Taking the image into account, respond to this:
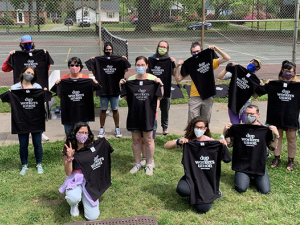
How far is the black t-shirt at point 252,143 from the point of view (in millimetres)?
5141

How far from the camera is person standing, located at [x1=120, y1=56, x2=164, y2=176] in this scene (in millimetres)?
5562

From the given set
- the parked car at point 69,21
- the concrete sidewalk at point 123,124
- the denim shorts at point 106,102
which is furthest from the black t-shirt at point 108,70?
the parked car at point 69,21

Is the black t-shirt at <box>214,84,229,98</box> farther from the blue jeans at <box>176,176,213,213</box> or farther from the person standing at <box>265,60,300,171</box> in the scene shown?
the blue jeans at <box>176,176,213,213</box>

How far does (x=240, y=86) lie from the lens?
614cm

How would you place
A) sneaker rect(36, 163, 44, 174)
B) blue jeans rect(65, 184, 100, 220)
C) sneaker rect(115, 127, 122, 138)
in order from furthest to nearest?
sneaker rect(115, 127, 122, 138)
sneaker rect(36, 163, 44, 174)
blue jeans rect(65, 184, 100, 220)

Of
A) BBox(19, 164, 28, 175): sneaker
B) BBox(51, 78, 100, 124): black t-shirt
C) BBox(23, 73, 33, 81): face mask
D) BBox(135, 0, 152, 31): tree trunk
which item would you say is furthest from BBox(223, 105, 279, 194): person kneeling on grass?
BBox(135, 0, 152, 31): tree trunk

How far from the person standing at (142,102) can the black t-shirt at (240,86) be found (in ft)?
4.58

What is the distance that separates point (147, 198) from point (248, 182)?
60.7 inches

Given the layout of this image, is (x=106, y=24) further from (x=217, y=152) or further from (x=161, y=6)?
(x=217, y=152)

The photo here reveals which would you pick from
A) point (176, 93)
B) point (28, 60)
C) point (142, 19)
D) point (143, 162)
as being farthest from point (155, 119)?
point (142, 19)

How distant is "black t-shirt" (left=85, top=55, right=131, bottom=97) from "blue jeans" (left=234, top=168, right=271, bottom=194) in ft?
10.5

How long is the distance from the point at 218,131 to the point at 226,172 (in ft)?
6.98

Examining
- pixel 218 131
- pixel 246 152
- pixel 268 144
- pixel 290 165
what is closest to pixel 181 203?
pixel 246 152

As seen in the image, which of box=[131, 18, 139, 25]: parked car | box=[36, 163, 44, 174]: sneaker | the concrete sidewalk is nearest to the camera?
box=[36, 163, 44, 174]: sneaker
